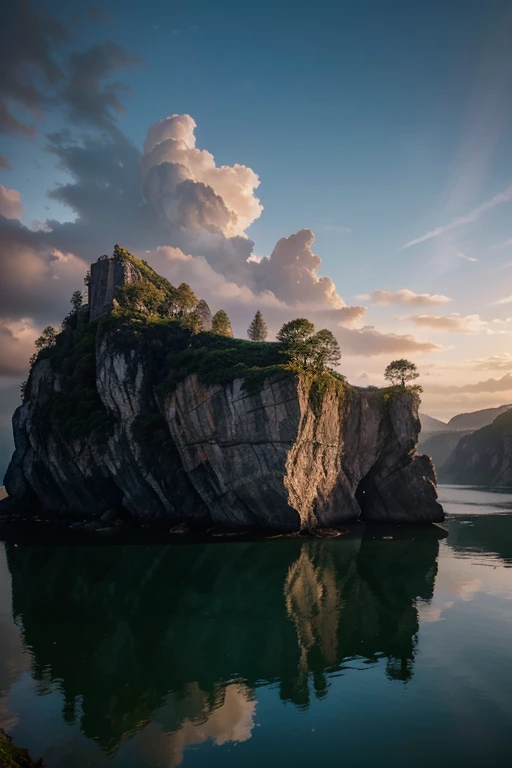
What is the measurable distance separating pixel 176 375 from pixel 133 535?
21.5m

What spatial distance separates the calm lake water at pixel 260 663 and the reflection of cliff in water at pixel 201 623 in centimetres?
12

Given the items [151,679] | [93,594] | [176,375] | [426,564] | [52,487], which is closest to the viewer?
[151,679]

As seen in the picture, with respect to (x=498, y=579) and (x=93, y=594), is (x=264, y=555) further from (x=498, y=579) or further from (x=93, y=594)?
(x=498, y=579)

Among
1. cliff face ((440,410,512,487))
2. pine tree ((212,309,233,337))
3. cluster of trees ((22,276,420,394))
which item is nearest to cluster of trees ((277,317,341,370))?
cluster of trees ((22,276,420,394))

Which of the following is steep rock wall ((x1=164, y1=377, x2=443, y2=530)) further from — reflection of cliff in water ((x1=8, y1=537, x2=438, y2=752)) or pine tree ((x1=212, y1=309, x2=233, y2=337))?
pine tree ((x1=212, y1=309, x2=233, y2=337))

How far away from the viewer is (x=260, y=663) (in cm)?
2053

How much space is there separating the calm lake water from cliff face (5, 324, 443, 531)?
1427cm

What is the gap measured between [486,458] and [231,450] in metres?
148

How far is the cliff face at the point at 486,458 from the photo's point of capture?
152m

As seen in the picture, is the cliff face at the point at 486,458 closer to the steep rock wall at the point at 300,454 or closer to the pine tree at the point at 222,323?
the steep rock wall at the point at 300,454

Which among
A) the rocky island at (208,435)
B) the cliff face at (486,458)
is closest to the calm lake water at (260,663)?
the rocky island at (208,435)

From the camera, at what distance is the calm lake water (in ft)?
47.1

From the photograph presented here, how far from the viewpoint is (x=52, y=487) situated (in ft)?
262

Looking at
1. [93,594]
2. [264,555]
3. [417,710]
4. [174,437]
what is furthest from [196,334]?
[417,710]
